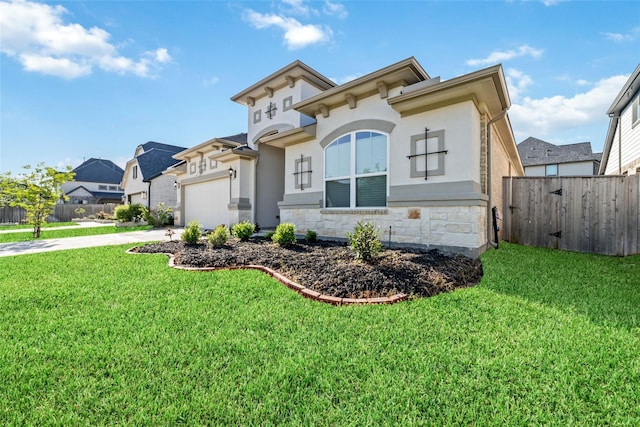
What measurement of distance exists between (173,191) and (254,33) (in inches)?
586

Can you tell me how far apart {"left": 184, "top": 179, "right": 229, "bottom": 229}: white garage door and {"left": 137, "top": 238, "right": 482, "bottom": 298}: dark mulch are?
5509mm

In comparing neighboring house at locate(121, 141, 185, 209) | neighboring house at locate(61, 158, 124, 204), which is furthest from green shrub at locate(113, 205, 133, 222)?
neighboring house at locate(61, 158, 124, 204)

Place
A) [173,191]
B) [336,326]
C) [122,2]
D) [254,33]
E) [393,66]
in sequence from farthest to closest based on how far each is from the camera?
[173,191] < [254,33] < [122,2] < [393,66] < [336,326]

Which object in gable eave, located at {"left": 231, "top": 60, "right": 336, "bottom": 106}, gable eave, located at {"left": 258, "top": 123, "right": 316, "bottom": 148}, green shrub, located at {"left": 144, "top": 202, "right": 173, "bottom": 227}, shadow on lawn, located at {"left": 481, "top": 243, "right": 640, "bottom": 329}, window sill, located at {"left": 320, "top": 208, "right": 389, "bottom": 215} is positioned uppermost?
gable eave, located at {"left": 231, "top": 60, "right": 336, "bottom": 106}

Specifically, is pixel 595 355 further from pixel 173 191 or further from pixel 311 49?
pixel 173 191

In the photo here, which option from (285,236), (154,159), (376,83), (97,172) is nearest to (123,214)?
(154,159)

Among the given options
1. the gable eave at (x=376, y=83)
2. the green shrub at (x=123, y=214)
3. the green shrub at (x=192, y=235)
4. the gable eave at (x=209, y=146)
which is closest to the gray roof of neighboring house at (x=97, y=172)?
the green shrub at (x=123, y=214)

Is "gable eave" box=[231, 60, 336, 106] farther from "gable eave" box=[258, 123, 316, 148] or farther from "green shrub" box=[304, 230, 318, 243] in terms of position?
"green shrub" box=[304, 230, 318, 243]

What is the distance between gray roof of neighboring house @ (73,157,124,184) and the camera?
111ft

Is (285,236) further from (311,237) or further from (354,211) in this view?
(354,211)

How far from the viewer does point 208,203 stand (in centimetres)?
1336

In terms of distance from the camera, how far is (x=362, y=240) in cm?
492

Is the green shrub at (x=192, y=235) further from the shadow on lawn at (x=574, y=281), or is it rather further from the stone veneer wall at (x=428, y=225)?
the shadow on lawn at (x=574, y=281)

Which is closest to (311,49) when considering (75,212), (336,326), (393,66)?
(393,66)
